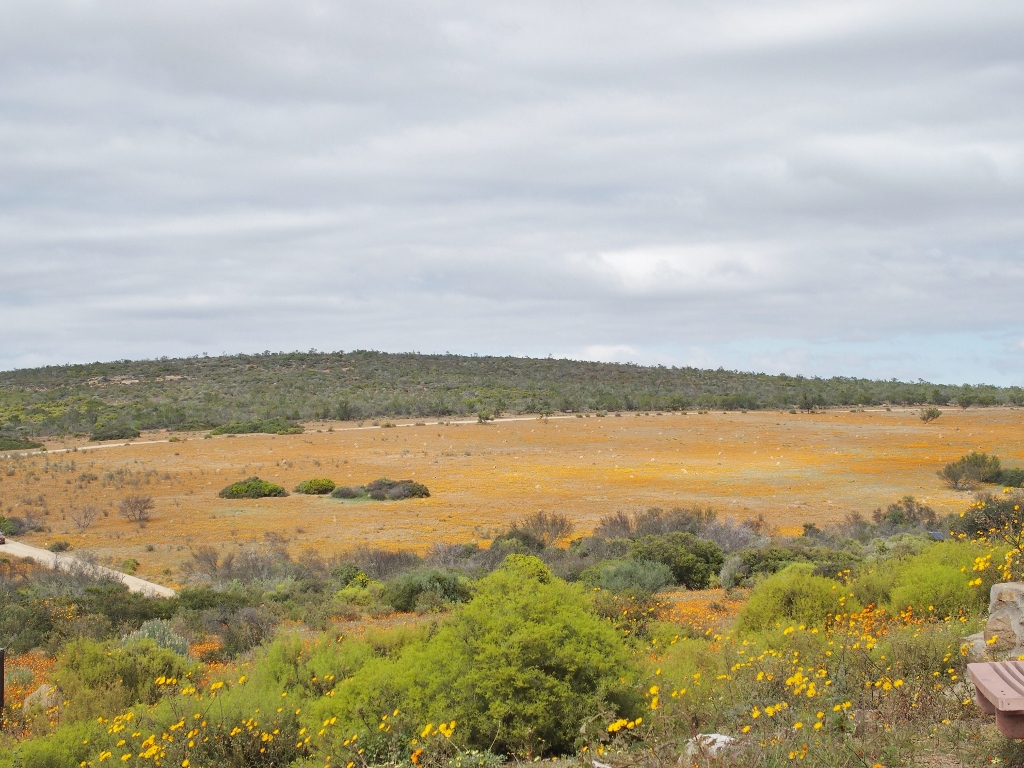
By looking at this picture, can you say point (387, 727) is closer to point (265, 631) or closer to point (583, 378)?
point (265, 631)

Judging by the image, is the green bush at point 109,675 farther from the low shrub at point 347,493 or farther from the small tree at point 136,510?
the low shrub at point 347,493

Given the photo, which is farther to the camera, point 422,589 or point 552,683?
point 422,589

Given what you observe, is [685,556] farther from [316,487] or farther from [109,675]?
[316,487]

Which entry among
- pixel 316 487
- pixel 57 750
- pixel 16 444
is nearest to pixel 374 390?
pixel 16 444

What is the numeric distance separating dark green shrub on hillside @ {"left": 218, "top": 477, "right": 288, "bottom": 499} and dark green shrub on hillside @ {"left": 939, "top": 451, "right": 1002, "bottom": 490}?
24.1m

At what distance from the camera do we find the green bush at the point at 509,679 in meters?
6.17

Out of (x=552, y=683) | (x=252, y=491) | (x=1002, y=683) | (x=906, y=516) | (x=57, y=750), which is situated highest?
(x=1002, y=683)

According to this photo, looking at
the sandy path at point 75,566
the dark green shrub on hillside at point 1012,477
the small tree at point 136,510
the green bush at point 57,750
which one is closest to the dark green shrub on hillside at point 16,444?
the small tree at point 136,510

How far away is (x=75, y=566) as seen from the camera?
18.5m

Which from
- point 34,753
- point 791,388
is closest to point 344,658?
point 34,753

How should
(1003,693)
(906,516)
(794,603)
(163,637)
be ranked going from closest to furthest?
(1003,693), (794,603), (163,637), (906,516)

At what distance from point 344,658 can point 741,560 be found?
9.52 m

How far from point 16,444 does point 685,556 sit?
5139 cm

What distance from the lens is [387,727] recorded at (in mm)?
6125
